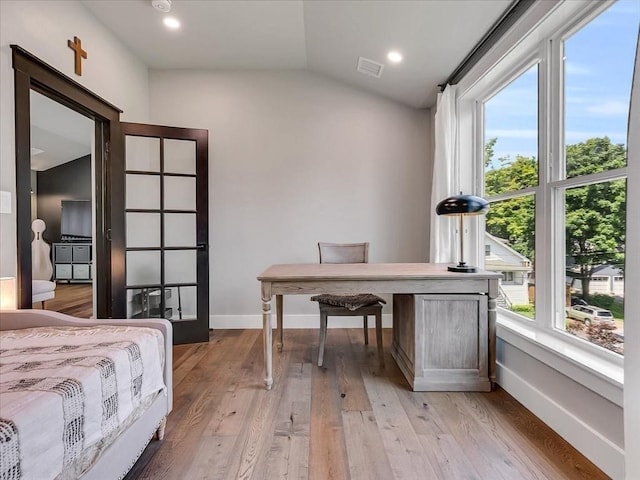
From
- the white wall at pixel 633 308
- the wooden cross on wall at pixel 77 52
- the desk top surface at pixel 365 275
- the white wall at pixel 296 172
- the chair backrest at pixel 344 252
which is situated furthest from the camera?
the white wall at pixel 296 172

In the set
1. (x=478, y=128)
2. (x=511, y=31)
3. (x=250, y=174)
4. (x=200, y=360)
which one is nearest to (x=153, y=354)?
(x=200, y=360)

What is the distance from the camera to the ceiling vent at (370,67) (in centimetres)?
293

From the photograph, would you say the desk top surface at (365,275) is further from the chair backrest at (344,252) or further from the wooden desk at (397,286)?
the chair backrest at (344,252)

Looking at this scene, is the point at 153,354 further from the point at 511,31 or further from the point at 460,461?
the point at 511,31

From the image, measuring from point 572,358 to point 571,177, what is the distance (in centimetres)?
94

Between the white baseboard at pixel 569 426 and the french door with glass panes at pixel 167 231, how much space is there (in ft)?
8.28

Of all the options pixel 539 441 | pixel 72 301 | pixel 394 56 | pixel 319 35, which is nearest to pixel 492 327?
pixel 539 441

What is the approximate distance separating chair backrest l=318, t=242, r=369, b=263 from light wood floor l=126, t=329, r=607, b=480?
3.00 ft

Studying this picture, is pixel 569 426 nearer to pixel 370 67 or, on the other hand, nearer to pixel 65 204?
pixel 370 67

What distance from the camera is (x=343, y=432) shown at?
1648 millimetres

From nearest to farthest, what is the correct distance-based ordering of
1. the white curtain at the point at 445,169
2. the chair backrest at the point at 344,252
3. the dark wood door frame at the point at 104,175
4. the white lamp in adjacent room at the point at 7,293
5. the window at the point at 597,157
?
the window at the point at 597,157
the white lamp in adjacent room at the point at 7,293
the dark wood door frame at the point at 104,175
the white curtain at the point at 445,169
the chair backrest at the point at 344,252

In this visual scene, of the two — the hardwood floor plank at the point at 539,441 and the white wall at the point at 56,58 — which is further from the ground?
the white wall at the point at 56,58

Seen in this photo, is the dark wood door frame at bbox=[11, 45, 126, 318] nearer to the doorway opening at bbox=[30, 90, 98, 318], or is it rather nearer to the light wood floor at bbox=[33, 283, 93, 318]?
the light wood floor at bbox=[33, 283, 93, 318]

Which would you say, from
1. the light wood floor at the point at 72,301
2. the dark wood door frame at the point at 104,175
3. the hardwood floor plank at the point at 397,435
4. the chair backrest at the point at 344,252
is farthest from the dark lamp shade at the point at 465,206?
the light wood floor at the point at 72,301
